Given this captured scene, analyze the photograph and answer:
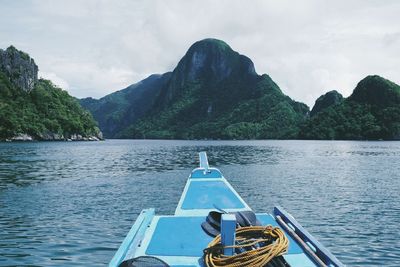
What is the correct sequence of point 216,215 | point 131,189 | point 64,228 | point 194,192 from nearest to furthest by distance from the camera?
point 216,215 < point 194,192 < point 64,228 < point 131,189

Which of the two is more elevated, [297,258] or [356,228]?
[297,258]

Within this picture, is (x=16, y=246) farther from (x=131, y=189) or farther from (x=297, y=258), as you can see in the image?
(x=131, y=189)

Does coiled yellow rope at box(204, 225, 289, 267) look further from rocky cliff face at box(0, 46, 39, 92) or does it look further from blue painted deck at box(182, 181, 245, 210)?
rocky cliff face at box(0, 46, 39, 92)

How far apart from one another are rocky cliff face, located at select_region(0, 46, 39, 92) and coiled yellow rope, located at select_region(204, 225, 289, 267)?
19715cm

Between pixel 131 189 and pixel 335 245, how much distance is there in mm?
18039

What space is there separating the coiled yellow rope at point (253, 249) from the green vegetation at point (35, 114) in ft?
523

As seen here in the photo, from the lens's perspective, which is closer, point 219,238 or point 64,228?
point 219,238

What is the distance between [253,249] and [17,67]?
200421 millimetres

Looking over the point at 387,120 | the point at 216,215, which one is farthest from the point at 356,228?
the point at 387,120

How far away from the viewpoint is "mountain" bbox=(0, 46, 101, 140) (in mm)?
160125

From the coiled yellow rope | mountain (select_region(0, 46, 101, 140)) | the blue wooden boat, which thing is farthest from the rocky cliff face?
the coiled yellow rope

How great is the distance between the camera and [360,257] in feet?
39.9

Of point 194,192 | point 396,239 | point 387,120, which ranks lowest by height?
point 396,239

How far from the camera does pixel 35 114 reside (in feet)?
559
